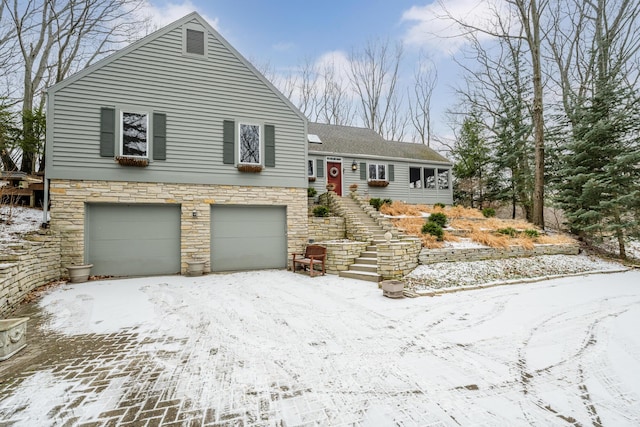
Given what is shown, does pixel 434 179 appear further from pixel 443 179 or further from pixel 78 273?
pixel 78 273

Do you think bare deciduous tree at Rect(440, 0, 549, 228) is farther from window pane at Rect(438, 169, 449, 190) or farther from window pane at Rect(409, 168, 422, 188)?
window pane at Rect(409, 168, 422, 188)

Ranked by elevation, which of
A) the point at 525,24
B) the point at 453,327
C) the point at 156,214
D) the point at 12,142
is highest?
the point at 525,24

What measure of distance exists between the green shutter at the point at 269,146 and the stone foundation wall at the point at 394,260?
447 cm

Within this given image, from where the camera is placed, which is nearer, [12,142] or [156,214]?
[156,214]

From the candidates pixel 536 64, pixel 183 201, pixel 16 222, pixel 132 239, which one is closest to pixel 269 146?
pixel 183 201

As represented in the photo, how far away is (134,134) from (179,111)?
1374mm

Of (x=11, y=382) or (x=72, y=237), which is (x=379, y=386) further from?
(x=72, y=237)

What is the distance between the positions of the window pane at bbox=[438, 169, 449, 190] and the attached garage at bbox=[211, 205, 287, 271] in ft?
35.2

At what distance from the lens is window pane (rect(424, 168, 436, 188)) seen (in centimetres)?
1631

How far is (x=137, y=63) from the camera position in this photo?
8102 millimetres

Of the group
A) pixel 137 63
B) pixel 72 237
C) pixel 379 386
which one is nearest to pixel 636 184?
pixel 379 386

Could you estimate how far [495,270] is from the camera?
24.7ft

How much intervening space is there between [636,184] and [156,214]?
50.4ft

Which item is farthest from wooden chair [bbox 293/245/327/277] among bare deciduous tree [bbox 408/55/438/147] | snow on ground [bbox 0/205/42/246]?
bare deciduous tree [bbox 408/55/438/147]
